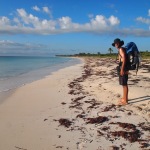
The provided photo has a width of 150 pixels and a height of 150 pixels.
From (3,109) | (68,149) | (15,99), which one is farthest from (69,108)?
(68,149)

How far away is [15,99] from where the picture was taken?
11.3 meters

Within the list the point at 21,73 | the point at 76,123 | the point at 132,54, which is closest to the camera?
the point at 76,123

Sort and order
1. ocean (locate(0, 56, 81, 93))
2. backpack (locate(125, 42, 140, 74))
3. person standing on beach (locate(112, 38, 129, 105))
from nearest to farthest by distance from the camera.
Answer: backpack (locate(125, 42, 140, 74))
person standing on beach (locate(112, 38, 129, 105))
ocean (locate(0, 56, 81, 93))

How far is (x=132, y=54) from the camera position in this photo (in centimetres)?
890

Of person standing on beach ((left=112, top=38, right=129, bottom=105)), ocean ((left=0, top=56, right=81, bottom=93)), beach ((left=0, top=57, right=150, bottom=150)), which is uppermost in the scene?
person standing on beach ((left=112, top=38, right=129, bottom=105))

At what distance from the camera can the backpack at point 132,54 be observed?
8.83 meters

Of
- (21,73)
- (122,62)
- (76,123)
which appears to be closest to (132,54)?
(122,62)

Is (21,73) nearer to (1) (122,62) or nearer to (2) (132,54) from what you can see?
(1) (122,62)

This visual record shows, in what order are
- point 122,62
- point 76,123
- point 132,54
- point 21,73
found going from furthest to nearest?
point 21,73 → point 122,62 → point 132,54 → point 76,123

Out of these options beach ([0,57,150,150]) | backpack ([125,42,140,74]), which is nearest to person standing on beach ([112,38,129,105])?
backpack ([125,42,140,74])

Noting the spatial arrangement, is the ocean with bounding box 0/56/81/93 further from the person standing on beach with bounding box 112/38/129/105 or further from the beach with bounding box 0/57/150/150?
the person standing on beach with bounding box 112/38/129/105

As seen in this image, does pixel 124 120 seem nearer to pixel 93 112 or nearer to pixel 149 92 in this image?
pixel 93 112

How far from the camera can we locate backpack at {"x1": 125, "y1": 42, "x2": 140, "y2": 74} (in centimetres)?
883

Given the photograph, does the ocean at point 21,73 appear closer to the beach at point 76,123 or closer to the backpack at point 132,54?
the beach at point 76,123
